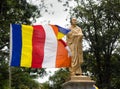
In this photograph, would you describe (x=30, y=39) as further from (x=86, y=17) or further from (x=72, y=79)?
(x=86, y=17)

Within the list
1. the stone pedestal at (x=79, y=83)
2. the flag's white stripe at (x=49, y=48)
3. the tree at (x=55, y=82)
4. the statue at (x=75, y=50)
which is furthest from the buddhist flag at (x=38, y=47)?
the tree at (x=55, y=82)

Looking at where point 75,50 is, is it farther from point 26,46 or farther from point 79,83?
point 26,46

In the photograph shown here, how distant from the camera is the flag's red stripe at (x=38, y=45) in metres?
16.9

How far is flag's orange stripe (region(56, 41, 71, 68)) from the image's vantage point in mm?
17094

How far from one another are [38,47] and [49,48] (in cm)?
47

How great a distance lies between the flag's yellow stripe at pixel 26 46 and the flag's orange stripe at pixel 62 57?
45.4 inches

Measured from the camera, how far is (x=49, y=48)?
1745cm

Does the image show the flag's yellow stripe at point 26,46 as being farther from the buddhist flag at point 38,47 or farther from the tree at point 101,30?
the tree at point 101,30

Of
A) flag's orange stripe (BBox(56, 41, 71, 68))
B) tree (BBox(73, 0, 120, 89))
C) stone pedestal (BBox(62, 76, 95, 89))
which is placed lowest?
stone pedestal (BBox(62, 76, 95, 89))

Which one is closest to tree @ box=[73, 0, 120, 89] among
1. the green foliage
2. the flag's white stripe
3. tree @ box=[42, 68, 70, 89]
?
the green foliage

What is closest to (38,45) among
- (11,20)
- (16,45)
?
(16,45)

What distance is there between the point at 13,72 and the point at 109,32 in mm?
10263

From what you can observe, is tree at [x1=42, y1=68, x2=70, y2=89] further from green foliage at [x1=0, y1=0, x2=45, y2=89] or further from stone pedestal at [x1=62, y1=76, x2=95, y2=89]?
stone pedestal at [x1=62, y1=76, x2=95, y2=89]

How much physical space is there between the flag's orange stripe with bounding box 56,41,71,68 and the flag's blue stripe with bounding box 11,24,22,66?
5.15ft
